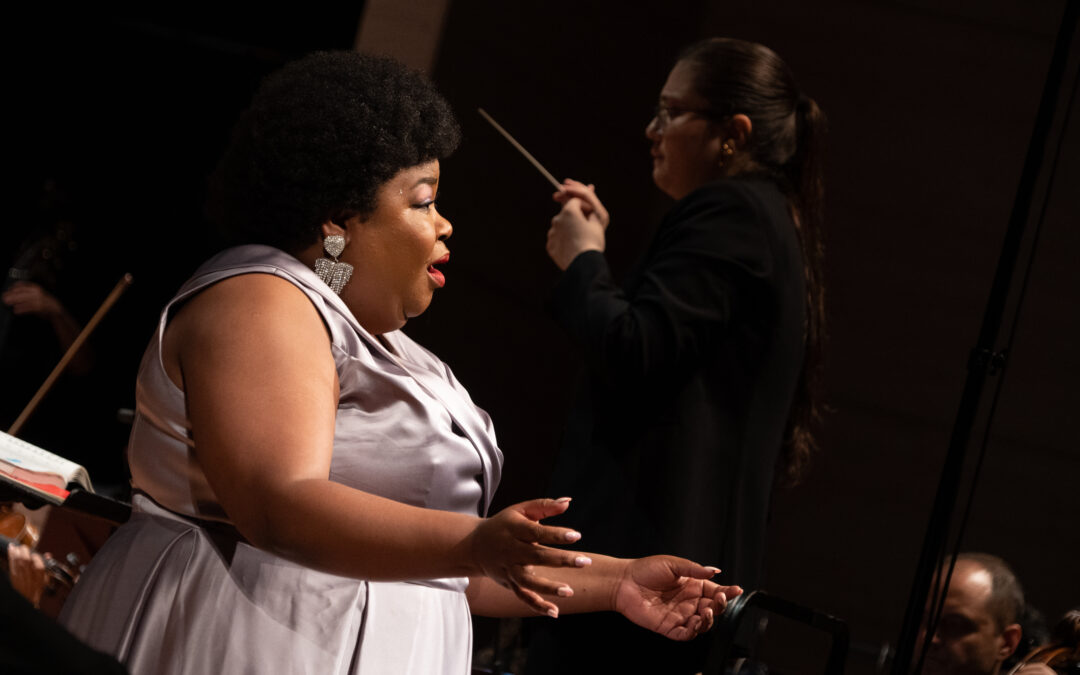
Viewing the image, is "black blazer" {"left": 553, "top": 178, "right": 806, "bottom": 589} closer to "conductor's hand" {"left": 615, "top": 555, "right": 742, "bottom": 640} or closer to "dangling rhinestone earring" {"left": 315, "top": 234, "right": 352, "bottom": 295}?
"conductor's hand" {"left": 615, "top": 555, "right": 742, "bottom": 640}

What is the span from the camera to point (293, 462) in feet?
3.63

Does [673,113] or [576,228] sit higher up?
[673,113]

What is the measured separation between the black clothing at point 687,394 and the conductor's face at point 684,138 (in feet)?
0.43

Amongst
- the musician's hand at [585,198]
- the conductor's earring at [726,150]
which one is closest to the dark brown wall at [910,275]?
the musician's hand at [585,198]

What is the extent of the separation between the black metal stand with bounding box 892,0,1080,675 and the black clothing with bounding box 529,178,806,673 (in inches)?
14.9

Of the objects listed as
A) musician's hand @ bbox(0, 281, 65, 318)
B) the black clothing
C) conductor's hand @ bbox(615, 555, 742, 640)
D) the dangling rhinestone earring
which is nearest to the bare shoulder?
the dangling rhinestone earring

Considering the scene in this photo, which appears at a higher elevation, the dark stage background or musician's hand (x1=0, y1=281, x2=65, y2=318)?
the dark stage background

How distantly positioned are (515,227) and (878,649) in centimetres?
158

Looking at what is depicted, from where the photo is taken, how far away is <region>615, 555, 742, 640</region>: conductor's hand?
1340 mm

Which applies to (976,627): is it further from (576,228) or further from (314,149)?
(314,149)

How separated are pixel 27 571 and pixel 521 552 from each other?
113 centimetres

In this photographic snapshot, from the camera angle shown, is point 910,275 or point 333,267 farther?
point 910,275

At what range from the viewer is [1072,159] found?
137 inches

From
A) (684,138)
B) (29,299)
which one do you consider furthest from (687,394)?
(29,299)
